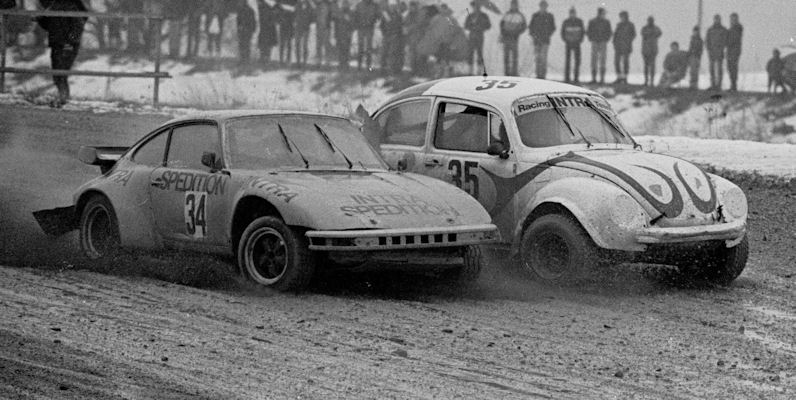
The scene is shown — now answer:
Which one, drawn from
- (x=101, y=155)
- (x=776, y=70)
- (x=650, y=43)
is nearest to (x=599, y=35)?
(x=650, y=43)

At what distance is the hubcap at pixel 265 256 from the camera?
29.4 ft

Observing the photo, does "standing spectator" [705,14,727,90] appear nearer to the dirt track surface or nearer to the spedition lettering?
the dirt track surface

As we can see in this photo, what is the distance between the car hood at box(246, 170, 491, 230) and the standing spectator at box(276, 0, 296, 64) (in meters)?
20.1

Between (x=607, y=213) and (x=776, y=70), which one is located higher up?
(x=776, y=70)

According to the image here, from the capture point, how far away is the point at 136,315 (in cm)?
792

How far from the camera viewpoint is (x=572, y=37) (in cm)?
2633

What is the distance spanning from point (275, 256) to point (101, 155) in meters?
2.54

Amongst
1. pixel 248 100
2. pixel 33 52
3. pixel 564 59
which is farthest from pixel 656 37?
pixel 33 52

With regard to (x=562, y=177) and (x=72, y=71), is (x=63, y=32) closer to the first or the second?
(x=72, y=71)

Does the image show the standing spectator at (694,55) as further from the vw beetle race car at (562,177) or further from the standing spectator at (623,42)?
the vw beetle race car at (562,177)

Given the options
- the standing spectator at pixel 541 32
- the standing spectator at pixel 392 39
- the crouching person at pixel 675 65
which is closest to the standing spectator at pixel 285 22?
→ the standing spectator at pixel 392 39

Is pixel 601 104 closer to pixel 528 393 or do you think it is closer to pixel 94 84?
pixel 528 393

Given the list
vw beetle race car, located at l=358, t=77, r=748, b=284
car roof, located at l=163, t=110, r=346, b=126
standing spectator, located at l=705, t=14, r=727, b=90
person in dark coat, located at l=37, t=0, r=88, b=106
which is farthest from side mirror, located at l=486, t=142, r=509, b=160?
standing spectator, located at l=705, t=14, r=727, b=90

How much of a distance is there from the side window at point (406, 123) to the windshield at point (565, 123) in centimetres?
84
